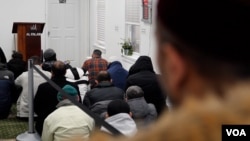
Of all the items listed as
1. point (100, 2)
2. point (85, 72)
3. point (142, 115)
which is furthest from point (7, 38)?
point (142, 115)

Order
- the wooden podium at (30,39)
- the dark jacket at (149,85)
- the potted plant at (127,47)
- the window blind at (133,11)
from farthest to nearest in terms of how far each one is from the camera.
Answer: the wooden podium at (30,39), the potted plant at (127,47), the window blind at (133,11), the dark jacket at (149,85)

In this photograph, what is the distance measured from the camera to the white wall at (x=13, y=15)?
41.5ft

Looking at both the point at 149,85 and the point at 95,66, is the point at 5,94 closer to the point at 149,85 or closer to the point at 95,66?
the point at 95,66

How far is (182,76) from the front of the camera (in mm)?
643

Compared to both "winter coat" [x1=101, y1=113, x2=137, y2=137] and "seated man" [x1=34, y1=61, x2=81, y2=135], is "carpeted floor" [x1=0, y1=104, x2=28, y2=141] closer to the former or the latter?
"seated man" [x1=34, y1=61, x2=81, y2=135]

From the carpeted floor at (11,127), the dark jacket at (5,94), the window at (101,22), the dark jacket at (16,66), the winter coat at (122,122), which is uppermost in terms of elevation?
the window at (101,22)

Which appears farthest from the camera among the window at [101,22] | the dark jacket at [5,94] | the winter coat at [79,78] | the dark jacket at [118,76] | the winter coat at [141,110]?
the window at [101,22]

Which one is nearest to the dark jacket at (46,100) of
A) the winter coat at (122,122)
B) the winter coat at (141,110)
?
the winter coat at (141,110)

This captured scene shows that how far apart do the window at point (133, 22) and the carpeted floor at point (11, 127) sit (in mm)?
3266

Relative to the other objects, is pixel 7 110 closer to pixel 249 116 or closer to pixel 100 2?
pixel 100 2

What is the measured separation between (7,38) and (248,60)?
40.7ft

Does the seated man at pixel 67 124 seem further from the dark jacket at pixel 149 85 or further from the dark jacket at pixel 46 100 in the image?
the dark jacket at pixel 149 85

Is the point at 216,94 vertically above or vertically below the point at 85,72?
above

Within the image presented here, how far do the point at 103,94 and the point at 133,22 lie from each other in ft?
16.1
